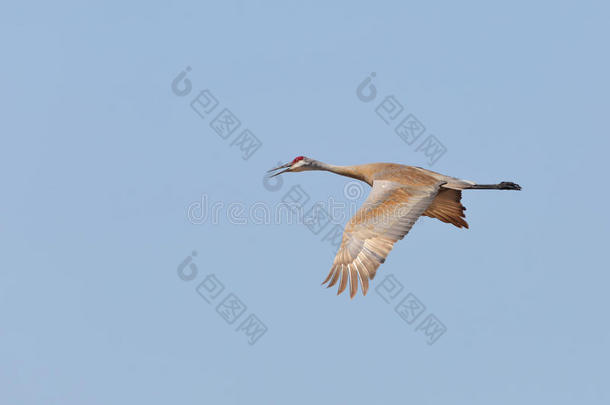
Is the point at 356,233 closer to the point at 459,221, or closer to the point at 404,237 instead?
the point at 404,237

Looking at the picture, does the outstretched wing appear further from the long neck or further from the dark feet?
the dark feet

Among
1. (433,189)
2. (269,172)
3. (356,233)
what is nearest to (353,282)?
(356,233)

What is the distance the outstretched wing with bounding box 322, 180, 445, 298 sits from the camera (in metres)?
12.8

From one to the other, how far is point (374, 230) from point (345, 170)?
317cm

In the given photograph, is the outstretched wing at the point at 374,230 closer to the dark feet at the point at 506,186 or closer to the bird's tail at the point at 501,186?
the bird's tail at the point at 501,186

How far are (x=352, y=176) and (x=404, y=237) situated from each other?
3018 millimetres

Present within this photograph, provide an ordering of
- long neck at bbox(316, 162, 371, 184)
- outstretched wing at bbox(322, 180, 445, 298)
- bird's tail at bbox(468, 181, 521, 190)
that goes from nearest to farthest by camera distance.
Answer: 1. outstretched wing at bbox(322, 180, 445, 298)
2. bird's tail at bbox(468, 181, 521, 190)
3. long neck at bbox(316, 162, 371, 184)

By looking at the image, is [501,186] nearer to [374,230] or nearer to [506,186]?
[506,186]

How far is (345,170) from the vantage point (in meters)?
16.3

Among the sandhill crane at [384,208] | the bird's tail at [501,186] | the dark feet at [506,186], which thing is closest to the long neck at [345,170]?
the sandhill crane at [384,208]

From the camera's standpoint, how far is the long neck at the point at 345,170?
15.9 metres

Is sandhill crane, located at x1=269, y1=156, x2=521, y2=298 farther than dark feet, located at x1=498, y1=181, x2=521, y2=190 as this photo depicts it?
No

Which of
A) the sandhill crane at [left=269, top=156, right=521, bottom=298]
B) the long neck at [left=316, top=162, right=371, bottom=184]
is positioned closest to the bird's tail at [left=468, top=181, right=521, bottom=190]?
the sandhill crane at [left=269, top=156, right=521, bottom=298]

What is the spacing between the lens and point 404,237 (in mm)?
13359
